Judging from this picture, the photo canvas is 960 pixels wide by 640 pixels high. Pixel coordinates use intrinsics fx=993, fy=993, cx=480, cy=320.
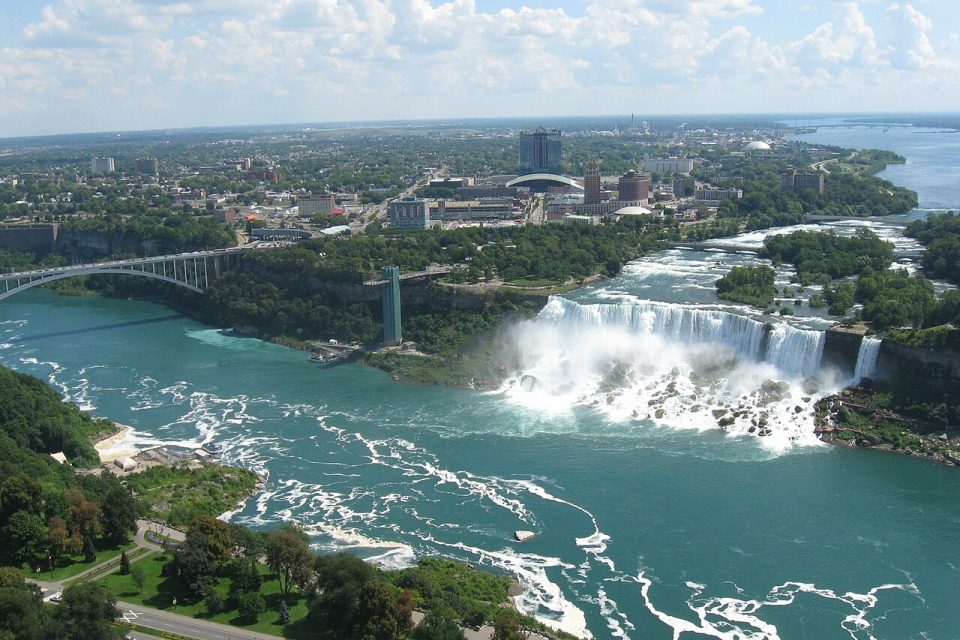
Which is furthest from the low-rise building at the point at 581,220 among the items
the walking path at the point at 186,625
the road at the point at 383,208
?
the walking path at the point at 186,625

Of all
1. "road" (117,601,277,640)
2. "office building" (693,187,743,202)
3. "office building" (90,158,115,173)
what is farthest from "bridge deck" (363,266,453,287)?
"office building" (90,158,115,173)

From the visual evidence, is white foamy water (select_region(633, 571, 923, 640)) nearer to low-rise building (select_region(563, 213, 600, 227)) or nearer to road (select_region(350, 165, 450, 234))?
low-rise building (select_region(563, 213, 600, 227))

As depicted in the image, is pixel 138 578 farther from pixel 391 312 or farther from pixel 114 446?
pixel 391 312

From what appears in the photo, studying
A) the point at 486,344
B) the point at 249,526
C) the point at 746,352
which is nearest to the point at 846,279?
the point at 746,352

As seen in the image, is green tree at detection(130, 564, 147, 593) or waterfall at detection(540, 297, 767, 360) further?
waterfall at detection(540, 297, 767, 360)

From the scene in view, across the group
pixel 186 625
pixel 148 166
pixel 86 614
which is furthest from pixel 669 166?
pixel 86 614

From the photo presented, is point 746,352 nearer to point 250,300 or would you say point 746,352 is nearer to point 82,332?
point 250,300
